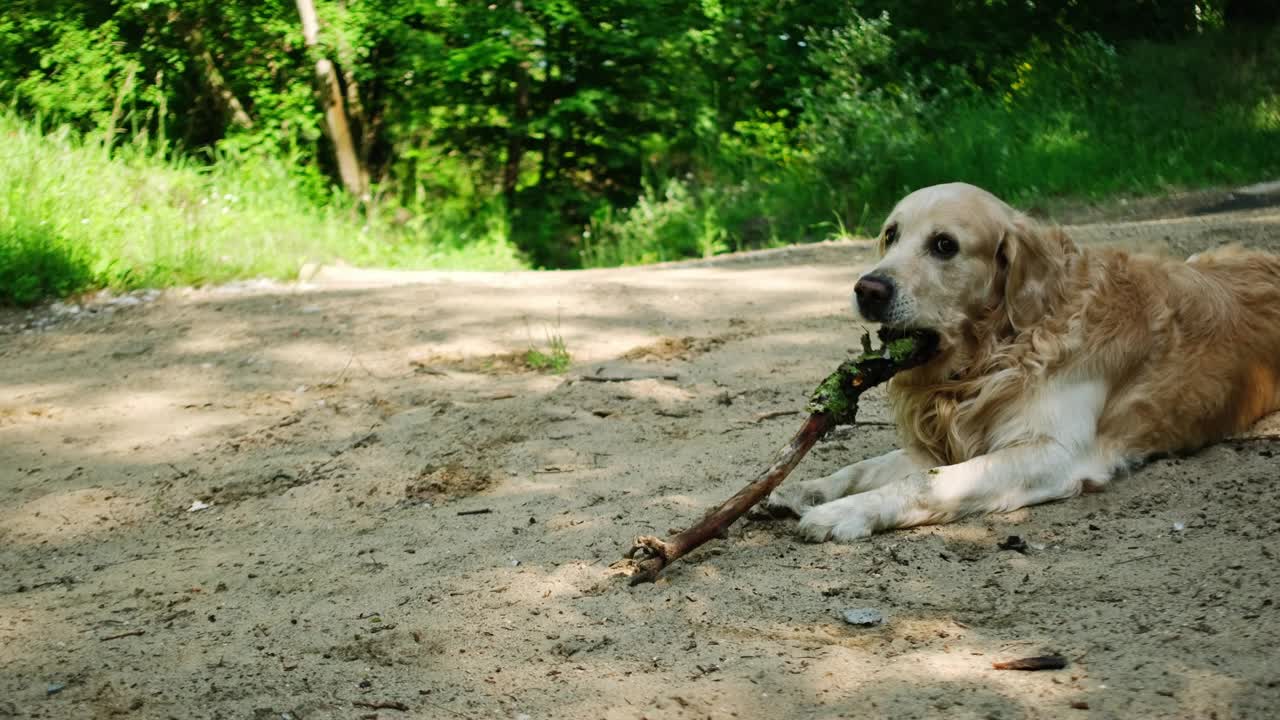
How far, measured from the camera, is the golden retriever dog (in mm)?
3613

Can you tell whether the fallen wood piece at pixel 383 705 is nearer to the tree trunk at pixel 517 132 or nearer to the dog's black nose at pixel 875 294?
the dog's black nose at pixel 875 294

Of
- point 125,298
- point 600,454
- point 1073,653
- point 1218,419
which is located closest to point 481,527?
point 600,454

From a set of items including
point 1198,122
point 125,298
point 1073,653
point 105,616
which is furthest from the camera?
point 1198,122

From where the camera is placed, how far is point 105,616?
3.25 meters

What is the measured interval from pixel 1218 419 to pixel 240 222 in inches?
Result: 303

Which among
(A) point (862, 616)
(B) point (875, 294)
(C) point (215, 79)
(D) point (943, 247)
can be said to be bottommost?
(A) point (862, 616)

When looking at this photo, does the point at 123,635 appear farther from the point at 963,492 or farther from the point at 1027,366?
the point at 1027,366

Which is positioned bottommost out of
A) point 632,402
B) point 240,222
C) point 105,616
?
point 105,616

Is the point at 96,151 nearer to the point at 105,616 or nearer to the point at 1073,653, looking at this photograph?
the point at 105,616

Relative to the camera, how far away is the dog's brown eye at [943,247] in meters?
3.74

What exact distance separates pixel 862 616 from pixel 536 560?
3.37 feet

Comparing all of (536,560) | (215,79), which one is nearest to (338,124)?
(215,79)

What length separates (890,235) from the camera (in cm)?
395

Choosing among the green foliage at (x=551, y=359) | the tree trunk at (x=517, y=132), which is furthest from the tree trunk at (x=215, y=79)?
the green foliage at (x=551, y=359)
